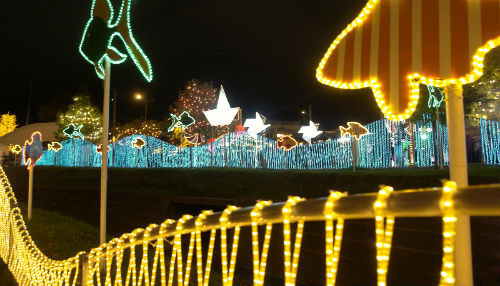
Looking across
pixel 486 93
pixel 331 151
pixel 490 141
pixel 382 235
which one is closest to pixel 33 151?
pixel 331 151

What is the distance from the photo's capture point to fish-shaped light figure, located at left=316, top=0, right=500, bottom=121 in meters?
2.78

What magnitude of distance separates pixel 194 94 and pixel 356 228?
98.9 ft

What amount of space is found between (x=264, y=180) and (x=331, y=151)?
3.70m

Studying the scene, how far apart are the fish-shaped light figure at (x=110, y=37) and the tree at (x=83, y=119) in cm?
3003

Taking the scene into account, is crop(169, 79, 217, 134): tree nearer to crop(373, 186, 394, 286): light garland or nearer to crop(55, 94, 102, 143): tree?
crop(55, 94, 102, 143): tree

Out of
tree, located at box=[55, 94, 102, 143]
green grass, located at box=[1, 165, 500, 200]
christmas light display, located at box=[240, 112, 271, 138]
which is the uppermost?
tree, located at box=[55, 94, 102, 143]

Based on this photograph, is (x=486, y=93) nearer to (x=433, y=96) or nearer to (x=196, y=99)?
(x=433, y=96)

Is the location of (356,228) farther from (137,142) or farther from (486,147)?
(137,142)

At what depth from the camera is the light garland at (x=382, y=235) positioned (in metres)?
1.25

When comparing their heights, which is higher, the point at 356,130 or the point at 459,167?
the point at 356,130

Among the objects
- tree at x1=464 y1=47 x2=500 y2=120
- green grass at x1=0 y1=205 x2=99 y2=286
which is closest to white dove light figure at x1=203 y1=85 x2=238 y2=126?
green grass at x1=0 y1=205 x2=99 y2=286

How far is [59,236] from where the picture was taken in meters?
9.54

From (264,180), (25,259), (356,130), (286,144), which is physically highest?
(356,130)

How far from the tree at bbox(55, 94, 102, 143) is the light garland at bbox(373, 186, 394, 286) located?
3613cm
